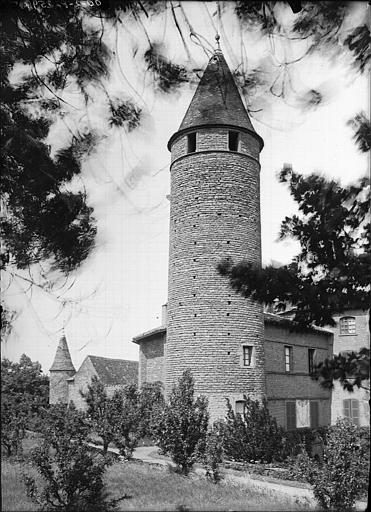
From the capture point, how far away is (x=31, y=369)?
18.9ft

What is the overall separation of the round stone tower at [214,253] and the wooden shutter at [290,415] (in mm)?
3390

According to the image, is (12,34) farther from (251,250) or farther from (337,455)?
(251,250)

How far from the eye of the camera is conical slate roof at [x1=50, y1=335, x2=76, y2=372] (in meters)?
6.11

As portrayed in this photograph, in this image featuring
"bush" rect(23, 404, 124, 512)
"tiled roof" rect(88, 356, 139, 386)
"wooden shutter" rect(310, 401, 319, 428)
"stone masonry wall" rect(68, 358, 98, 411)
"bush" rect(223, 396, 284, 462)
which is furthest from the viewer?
"tiled roof" rect(88, 356, 139, 386)

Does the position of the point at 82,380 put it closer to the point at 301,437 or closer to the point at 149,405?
the point at 149,405

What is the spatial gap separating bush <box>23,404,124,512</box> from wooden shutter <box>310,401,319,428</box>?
15568mm

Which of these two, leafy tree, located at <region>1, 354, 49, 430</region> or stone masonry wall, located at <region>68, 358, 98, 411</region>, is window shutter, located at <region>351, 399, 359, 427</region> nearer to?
stone masonry wall, located at <region>68, 358, 98, 411</region>

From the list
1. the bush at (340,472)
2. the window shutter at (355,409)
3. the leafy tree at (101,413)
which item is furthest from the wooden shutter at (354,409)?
the bush at (340,472)

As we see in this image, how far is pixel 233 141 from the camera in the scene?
55.4 ft

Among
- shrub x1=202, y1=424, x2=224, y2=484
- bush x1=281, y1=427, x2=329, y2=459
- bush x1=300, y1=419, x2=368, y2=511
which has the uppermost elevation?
bush x1=300, y1=419, x2=368, y2=511

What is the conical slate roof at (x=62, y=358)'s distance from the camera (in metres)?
6.11

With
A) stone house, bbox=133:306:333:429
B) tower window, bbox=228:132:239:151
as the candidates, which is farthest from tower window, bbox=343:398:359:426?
tower window, bbox=228:132:239:151

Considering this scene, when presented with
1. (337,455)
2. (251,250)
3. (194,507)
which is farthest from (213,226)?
(194,507)

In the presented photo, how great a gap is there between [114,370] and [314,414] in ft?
33.4
